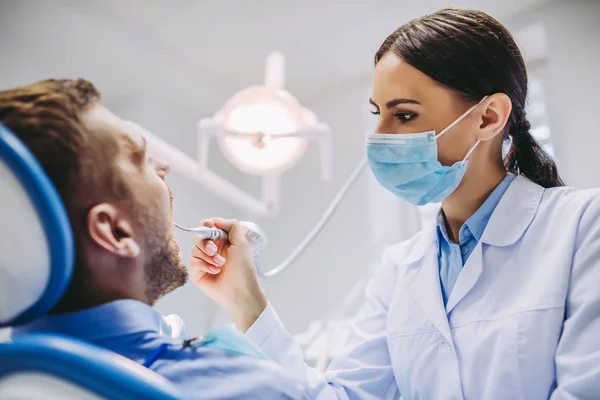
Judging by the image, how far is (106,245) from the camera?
63 cm

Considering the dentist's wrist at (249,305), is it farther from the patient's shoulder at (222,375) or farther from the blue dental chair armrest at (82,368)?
the blue dental chair armrest at (82,368)

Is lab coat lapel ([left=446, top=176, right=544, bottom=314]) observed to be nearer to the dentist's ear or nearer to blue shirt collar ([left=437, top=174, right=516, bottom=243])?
blue shirt collar ([left=437, top=174, right=516, bottom=243])

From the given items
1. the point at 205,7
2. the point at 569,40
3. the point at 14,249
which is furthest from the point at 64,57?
the point at 569,40

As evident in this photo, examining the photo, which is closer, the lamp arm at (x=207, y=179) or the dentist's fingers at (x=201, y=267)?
the dentist's fingers at (x=201, y=267)

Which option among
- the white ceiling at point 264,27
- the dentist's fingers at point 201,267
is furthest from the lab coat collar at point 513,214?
the white ceiling at point 264,27

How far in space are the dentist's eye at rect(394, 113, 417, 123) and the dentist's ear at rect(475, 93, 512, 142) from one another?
6.4 inches

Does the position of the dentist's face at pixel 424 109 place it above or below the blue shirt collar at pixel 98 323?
above

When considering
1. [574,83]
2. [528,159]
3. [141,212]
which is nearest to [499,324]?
[528,159]

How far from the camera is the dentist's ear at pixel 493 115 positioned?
1.06 metres

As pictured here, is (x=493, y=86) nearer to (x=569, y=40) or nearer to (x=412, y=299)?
(x=412, y=299)

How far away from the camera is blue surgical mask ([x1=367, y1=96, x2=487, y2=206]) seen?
1050 millimetres

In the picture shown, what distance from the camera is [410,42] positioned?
3.56ft

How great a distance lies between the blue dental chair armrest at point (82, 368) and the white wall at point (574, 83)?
1.83 meters

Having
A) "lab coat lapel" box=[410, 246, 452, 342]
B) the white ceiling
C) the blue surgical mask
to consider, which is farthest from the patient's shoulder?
the white ceiling
